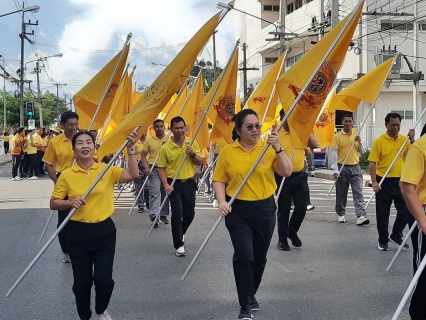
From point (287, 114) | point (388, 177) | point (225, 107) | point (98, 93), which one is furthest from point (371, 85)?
point (287, 114)

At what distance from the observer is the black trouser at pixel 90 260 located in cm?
489

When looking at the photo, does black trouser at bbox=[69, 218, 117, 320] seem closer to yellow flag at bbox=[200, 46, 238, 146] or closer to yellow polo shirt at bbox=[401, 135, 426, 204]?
yellow polo shirt at bbox=[401, 135, 426, 204]

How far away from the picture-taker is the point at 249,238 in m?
5.30

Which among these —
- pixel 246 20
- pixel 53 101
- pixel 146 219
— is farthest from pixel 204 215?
pixel 53 101

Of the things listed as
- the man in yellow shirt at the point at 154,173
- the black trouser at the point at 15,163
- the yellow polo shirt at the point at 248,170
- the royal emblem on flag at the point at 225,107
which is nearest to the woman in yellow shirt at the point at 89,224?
the yellow polo shirt at the point at 248,170

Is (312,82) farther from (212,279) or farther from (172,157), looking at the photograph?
(172,157)

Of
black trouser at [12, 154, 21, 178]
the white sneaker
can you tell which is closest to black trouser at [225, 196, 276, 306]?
the white sneaker

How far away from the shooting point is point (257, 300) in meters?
5.92

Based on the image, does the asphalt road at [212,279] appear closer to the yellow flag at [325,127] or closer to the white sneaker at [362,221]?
the white sneaker at [362,221]

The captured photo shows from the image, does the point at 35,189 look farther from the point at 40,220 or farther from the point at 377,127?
the point at 377,127

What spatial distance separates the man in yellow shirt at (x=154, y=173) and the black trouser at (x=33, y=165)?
12.7m

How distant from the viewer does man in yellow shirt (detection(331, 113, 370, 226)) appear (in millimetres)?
10750

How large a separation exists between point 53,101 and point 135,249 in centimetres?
11655

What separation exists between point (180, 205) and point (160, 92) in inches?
78.8
